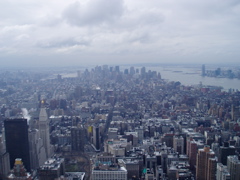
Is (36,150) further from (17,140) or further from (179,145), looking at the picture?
(179,145)

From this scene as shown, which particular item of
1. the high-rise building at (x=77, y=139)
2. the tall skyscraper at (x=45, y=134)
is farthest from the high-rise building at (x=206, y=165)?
the tall skyscraper at (x=45, y=134)

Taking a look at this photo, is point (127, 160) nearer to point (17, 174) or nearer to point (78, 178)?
point (78, 178)

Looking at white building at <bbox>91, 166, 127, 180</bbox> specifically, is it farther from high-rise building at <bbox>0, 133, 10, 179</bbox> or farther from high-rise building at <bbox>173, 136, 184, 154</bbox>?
high-rise building at <bbox>173, 136, 184, 154</bbox>

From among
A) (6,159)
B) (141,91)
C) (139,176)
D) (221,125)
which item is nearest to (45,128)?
(6,159)

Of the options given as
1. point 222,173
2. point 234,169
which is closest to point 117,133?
point 234,169

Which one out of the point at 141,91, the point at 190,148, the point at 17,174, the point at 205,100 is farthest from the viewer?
the point at 141,91

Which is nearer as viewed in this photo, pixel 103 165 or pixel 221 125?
pixel 103 165

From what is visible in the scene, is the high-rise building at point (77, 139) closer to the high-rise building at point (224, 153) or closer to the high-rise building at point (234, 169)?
the high-rise building at point (224, 153)

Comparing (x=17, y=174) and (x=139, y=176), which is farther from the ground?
(x=17, y=174)
